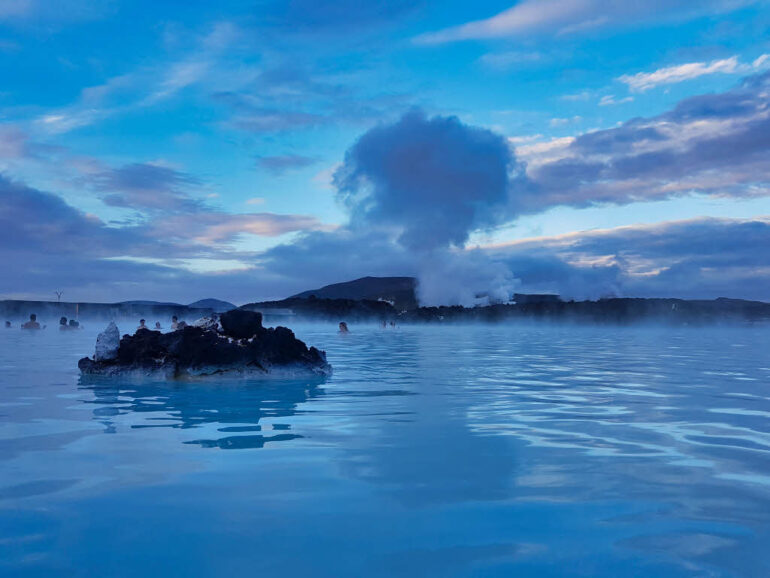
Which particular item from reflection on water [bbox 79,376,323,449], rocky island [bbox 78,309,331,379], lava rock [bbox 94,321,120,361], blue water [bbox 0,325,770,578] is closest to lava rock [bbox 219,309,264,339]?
rocky island [bbox 78,309,331,379]

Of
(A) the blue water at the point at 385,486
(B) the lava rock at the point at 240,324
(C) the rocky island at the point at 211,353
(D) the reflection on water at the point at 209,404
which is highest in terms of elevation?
(B) the lava rock at the point at 240,324

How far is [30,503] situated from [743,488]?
7393mm

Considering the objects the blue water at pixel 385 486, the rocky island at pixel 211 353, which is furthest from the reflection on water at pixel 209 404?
the rocky island at pixel 211 353

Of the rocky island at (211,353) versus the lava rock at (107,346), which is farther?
the lava rock at (107,346)

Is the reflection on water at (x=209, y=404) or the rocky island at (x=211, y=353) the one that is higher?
the rocky island at (x=211, y=353)

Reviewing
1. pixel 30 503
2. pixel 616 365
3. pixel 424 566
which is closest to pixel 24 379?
pixel 30 503

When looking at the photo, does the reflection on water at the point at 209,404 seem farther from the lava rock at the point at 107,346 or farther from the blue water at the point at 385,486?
the lava rock at the point at 107,346

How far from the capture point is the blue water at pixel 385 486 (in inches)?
191

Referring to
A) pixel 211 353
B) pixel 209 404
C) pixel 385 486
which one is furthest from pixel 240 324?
pixel 385 486

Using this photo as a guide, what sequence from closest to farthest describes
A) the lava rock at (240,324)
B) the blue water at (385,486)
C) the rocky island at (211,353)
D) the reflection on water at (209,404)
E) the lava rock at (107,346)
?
the blue water at (385,486) < the reflection on water at (209,404) < the rocky island at (211,353) < the lava rock at (107,346) < the lava rock at (240,324)

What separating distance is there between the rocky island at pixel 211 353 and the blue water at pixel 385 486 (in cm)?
430

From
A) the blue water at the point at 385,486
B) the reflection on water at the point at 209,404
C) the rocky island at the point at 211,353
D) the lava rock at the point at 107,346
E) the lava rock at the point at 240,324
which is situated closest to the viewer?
the blue water at the point at 385,486

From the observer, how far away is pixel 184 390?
1585 cm

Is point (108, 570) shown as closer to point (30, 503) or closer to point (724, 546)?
point (30, 503)
